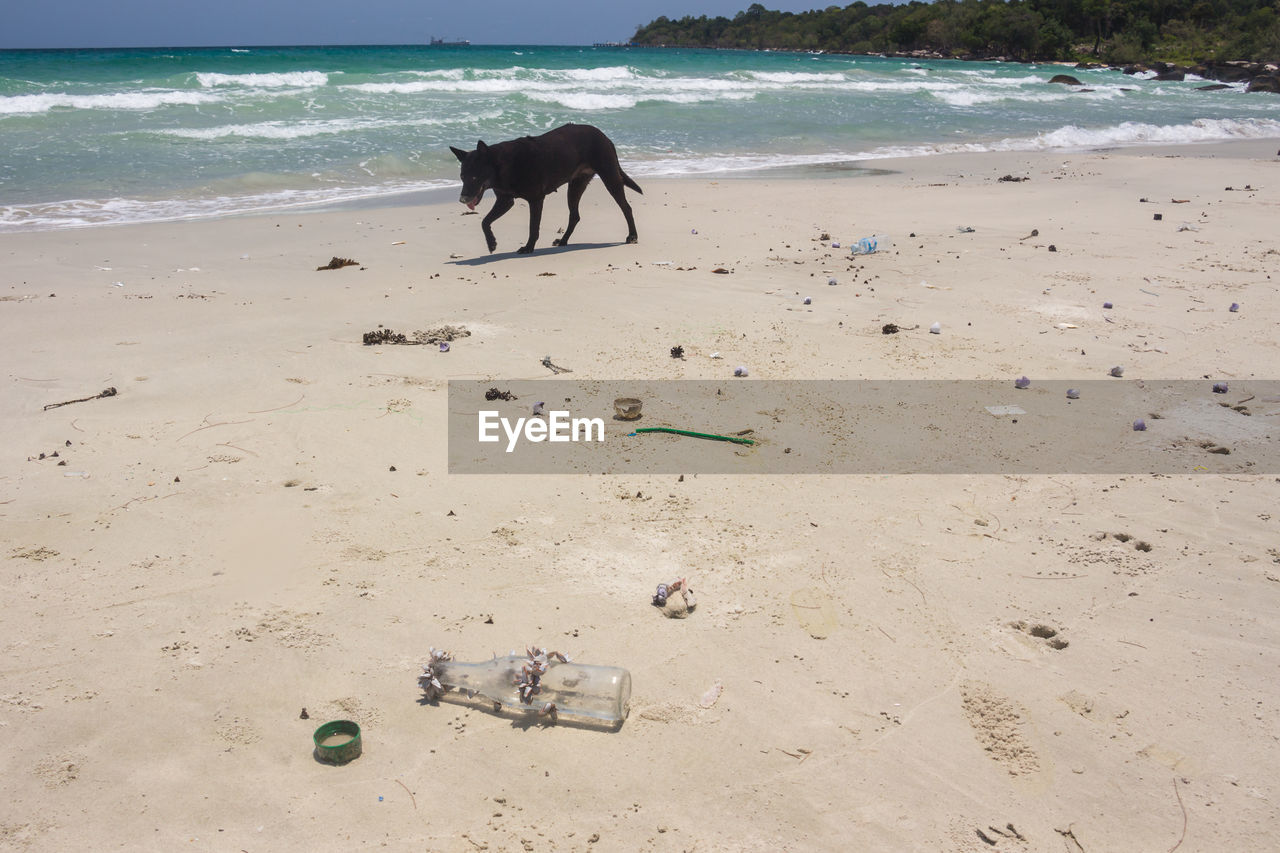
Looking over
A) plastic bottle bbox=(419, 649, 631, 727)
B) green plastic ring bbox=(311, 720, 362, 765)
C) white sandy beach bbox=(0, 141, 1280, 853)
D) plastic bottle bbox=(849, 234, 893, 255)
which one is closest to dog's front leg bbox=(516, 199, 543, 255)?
white sandy beach bbox=(0, 141, 1280, 853)

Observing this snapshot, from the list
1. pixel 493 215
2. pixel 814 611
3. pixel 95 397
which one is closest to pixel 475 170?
pixel 493 215

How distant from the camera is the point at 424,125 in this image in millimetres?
19031

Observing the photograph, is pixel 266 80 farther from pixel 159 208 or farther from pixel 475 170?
pixel 475 170

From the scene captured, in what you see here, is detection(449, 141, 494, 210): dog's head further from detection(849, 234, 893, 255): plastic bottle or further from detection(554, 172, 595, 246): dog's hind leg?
detection(849, 234, 893, 255): plastic bottle

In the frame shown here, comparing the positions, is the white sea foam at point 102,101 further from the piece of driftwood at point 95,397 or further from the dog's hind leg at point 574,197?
the piece of driftwood at point 95,397

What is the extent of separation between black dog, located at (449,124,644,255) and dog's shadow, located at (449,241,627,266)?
4.1 inches

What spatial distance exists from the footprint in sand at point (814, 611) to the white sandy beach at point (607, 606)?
0.03 metres

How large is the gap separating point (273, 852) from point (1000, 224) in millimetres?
9788

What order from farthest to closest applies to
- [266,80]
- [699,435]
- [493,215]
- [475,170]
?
[266,80], [493,215], [475,170], [699,435]

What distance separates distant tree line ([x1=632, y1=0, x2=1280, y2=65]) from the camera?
59375 mm

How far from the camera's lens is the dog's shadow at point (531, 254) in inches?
340

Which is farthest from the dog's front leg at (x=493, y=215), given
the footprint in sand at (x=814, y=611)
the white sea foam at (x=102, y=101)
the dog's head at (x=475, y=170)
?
the white sea foam at (x=102, y=101)

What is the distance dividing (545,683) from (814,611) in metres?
1.05

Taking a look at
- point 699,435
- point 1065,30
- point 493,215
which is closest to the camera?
point 699,435
